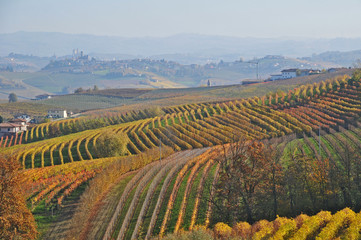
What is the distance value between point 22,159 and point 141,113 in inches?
1389

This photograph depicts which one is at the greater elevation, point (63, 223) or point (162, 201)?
point (162, 201)

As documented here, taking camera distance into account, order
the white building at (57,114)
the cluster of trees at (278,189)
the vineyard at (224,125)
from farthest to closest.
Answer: the white building at (57,114), the vineyard at (224,125), the cluster of trees at (278,189)

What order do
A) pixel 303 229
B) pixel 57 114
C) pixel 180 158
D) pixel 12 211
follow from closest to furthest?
1. pixel 303 229
2. pixel 12 211
3. pixel 180 158
4. pixel 57 114

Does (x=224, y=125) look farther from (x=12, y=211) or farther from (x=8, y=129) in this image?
(x=8, y=129)

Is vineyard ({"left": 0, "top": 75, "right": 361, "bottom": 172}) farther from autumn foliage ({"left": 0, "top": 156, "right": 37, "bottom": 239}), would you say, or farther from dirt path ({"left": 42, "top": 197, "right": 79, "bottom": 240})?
autumn foliage ({"left": 0, "top": 156, "right": 37, "bottom": 239})

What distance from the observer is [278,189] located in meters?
31.3

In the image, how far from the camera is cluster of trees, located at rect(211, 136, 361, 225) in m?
29.7

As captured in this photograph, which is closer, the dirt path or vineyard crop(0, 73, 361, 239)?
the dirt path

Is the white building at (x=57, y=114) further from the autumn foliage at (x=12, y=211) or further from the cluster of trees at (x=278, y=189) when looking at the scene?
the autumn foliage at (x=12, y=211)

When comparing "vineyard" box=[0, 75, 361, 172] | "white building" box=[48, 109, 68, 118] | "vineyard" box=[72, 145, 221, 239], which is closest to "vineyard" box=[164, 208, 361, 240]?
"vineyard" box=[72, 145, 221, 239]

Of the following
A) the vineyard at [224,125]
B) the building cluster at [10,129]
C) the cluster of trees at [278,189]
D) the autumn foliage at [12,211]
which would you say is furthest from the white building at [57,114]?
the autumn foliage at [12,211]

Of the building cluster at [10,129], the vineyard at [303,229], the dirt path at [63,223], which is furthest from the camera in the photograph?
the building cluster at [10,129]

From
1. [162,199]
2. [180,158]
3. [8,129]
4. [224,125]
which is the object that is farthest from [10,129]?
[162,199]

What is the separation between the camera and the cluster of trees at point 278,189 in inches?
1170
